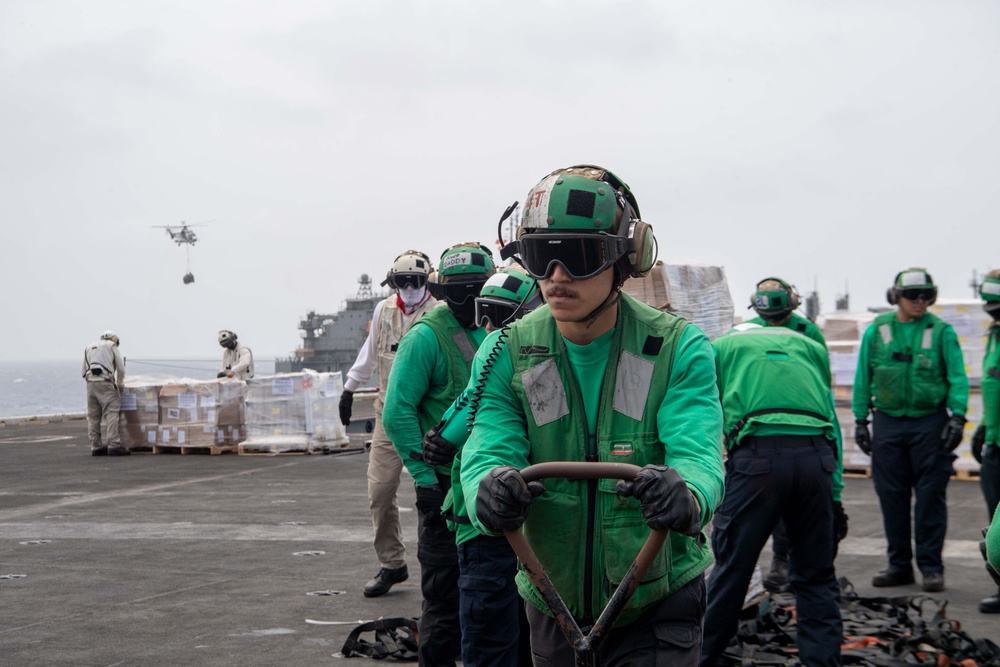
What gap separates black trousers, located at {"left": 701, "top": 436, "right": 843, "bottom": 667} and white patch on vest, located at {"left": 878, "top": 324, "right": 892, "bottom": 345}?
2.81 metres

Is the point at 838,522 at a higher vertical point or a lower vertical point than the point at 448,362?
lower

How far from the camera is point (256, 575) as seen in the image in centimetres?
862

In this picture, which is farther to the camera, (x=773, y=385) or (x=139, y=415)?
(x=139, y=415)

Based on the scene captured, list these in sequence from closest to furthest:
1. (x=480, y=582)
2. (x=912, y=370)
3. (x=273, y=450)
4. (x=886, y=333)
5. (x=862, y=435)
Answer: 1. (x=480, y=582)
2. (x=912, y=370)
3. (x=886, y=333)
4. (x=862, y=435)
5. (x=273, y=450)

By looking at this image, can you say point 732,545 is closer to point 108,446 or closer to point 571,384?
point 571,384

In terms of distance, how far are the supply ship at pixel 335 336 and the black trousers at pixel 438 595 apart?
61.7 meters

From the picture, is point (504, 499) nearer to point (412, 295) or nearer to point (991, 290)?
point (412, 295)

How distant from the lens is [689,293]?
7.60m

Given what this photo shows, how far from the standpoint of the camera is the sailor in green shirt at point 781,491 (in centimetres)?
565

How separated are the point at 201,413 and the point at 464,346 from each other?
15.6m

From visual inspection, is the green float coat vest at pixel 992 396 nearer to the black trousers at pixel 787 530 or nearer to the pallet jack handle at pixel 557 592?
the black trousers at pixel 787 530

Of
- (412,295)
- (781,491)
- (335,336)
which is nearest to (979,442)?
(781,491)

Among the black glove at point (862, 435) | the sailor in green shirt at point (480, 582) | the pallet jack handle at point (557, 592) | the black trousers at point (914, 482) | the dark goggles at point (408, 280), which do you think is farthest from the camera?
the black glove at point (862, 435)

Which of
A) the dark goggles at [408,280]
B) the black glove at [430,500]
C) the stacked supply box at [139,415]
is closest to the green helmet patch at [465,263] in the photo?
the black glove at [430,500]
